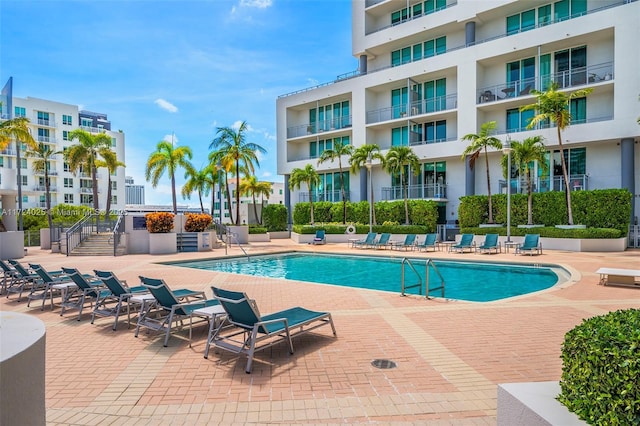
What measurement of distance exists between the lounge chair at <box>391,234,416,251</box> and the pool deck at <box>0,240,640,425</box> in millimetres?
13762

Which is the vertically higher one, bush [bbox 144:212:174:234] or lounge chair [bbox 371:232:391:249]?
bush [bbox 144:212:174:234]

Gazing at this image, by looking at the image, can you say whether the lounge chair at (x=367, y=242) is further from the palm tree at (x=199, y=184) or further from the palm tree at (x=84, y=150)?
the palm tree at (x=199, y=184)

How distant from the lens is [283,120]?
40188 millimetres

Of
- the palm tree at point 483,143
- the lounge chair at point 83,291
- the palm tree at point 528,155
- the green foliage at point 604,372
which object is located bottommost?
the lounge chair at point 83,291

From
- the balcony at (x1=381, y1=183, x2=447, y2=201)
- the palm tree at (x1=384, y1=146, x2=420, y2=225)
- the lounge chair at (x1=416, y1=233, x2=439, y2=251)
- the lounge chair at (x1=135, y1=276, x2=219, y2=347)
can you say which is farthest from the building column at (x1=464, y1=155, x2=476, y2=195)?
the lounge chair at (x1=135, y1=276, x2=219, y2=347)

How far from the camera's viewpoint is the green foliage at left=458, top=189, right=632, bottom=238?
21.5 meters

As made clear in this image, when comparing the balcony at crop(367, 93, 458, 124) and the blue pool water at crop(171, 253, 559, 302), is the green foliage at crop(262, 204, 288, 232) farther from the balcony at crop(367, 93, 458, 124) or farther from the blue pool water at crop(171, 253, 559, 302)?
the blue pool water at crop(171, 253, 559, 302)

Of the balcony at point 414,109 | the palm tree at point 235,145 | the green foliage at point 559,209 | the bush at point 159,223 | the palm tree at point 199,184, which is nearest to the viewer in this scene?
the green foliage at point 559,209

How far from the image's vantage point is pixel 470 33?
29500mm

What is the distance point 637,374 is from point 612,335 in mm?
333

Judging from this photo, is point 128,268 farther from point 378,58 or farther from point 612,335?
point 378,58

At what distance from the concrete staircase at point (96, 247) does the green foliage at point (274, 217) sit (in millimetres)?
14791

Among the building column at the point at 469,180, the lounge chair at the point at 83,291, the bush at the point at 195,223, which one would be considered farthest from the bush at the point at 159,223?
the building column at the point at 469,180

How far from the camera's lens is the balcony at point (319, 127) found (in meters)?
36.5
